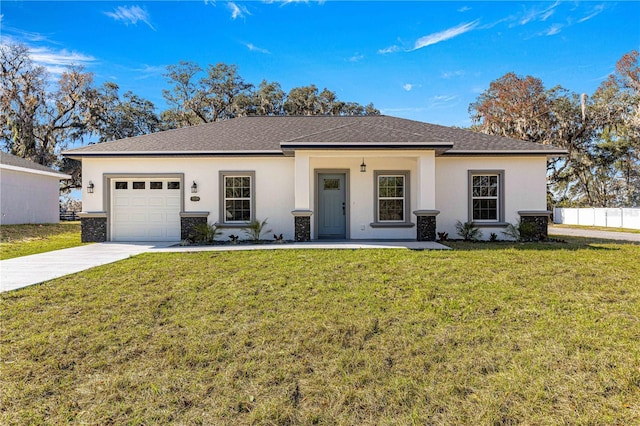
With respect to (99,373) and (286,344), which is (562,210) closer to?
(286,344)

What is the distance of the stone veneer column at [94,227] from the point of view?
34.2ft

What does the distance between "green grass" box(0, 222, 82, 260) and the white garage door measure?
4.67 ft

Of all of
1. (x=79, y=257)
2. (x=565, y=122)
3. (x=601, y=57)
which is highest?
(x=601, y=57)

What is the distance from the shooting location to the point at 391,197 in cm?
1054

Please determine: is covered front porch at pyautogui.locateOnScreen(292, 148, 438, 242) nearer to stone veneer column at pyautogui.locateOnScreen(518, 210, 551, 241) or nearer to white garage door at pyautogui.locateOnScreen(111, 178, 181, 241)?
stone veneer column at pyautogui.locateOnScreen(518, 210, 551, 241)

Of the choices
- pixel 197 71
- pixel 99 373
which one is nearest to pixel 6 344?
pixel 99 373

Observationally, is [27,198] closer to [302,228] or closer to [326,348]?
[302,228]

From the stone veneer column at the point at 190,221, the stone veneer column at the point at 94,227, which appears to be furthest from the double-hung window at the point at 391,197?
the stone veneer column at the point at 94,227

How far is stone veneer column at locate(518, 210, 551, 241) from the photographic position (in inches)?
403

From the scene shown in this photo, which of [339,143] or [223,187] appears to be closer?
[339,143]

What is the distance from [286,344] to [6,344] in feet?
9.93

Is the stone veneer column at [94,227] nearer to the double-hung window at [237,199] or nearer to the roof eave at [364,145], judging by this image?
the double-hung window at [237,199]

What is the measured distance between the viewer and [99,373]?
2998mm

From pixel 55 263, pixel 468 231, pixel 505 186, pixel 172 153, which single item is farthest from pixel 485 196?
pixel 55 263
